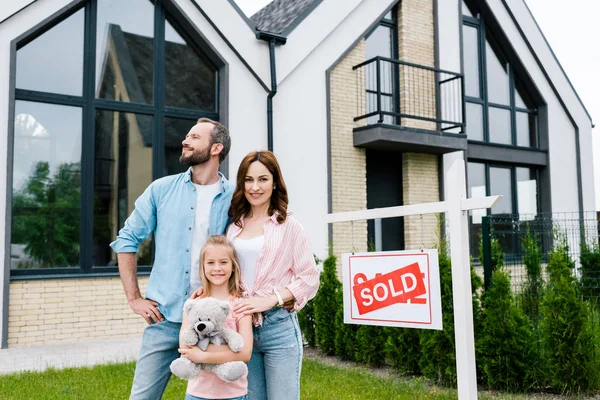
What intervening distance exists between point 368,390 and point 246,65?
19.6ft

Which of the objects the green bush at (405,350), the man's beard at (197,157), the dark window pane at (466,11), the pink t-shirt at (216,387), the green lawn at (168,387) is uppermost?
the dark window pane at (466,11)

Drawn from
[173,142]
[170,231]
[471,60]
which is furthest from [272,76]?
[170,231]

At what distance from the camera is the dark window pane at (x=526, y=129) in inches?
551

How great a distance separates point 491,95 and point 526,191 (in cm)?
238

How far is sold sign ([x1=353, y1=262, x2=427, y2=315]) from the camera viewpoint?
4.32m

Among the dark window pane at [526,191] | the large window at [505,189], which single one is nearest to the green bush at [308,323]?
the large window at [505,189]

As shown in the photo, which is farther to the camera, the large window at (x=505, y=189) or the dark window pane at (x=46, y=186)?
the large window at (x=505, y=189)

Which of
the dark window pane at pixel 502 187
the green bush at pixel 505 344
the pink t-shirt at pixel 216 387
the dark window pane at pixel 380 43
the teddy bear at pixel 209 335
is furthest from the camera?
the dark window pane at pixel 502 187

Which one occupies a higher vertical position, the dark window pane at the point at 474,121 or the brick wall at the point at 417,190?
the dark window pane at the point at 474,121

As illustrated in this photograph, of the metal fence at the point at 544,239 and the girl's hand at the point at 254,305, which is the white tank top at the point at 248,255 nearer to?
the girl's hand at the point at 254,305

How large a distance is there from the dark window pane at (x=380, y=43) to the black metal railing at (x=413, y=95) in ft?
0.95

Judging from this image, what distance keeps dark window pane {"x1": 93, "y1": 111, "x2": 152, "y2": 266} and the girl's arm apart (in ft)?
21.2

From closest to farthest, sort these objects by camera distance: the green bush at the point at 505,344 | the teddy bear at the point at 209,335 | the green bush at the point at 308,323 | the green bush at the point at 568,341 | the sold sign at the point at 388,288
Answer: the teddy bear at the point at 209,335 → the sold sign at the point at 388,288 → the green bush at the point at 568,341 → the green bush at the point at 505,344 → the green bush at the point at 308,323

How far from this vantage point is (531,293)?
6.59 metres
